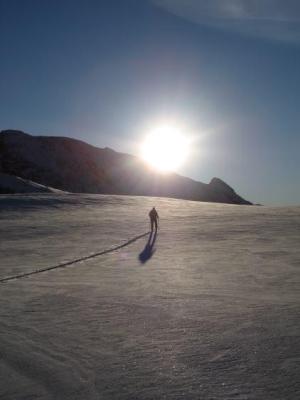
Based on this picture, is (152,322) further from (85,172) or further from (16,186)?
(85,172)

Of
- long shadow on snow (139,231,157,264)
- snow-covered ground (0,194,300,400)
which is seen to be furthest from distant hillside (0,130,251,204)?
snow-covered ground (0,194,300,400)

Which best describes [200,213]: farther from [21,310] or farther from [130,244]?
[21,310]

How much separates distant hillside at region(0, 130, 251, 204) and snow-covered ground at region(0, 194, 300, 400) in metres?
114

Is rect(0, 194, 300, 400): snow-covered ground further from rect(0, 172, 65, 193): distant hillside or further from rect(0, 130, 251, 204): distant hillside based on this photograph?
rect(0, 130, 251, 204): distant hillside

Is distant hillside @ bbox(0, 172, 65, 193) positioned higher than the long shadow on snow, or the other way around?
distant hillside @ bbox(0, 172, 65, 193)

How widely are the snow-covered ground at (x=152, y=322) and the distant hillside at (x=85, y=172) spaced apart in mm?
113926

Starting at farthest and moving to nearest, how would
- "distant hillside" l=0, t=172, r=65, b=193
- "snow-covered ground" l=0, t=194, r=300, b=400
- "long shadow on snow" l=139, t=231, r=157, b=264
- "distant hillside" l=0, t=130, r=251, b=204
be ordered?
"distant hillside" l=0, t=130, r=251, b=204 → "distant hillside" l=0, t=172, r=65, b=193 → "long shadow on snow" l=139, t=231, r=157, b=264 → "snow-covered ground" l=0, t=194, r=300, b=400

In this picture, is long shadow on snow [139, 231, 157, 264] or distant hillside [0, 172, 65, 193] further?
distant hillside [0, 172, 65, 193]

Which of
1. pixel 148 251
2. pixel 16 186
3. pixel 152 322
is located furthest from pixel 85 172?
pixel 152 322

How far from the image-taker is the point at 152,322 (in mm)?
9180

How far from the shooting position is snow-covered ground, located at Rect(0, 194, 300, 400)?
21.2 ft

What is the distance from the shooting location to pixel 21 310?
10094 millimetres

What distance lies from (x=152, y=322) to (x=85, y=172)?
134 meters

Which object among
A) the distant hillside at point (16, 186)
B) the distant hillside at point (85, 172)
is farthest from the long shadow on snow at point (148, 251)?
the distant hillside at point (85, 172)
